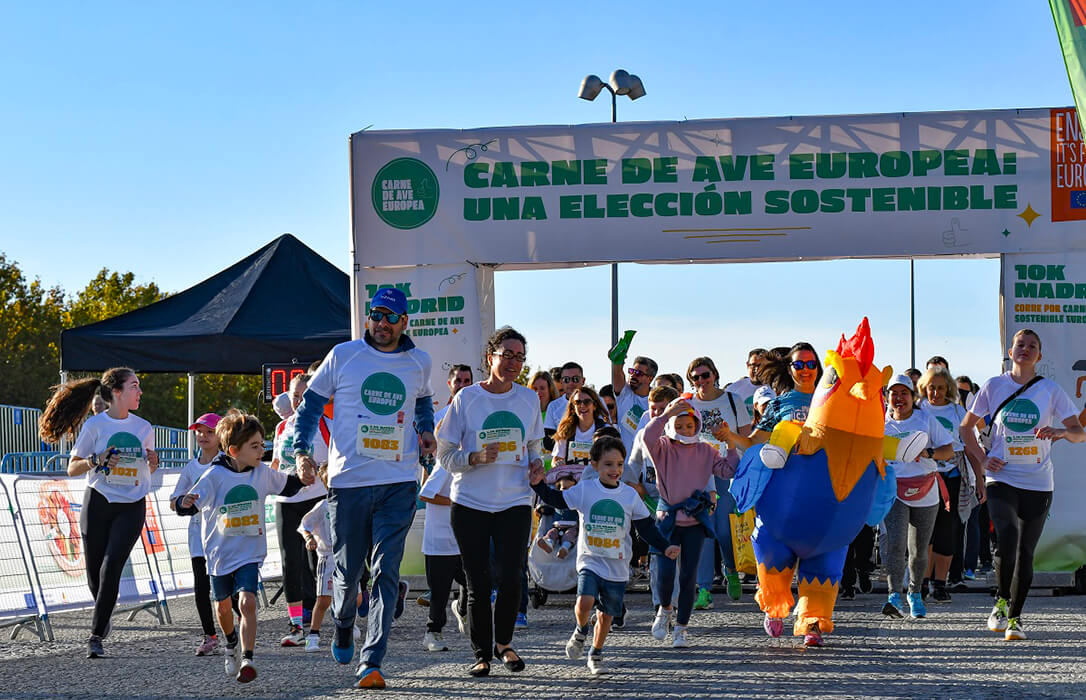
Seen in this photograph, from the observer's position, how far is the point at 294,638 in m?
9.44

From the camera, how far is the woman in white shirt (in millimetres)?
9203

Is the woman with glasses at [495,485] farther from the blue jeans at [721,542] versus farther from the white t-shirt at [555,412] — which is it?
the white t-shirt at [555,412]

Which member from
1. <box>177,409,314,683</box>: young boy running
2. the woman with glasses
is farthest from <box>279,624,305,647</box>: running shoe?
the woman with glasses

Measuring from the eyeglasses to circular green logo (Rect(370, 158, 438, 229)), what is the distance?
5307mm

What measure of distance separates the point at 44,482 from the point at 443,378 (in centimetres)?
363

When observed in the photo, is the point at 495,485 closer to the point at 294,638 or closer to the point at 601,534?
the point at 601,534

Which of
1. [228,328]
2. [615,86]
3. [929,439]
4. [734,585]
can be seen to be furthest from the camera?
[615,86]

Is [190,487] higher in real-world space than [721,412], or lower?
lower

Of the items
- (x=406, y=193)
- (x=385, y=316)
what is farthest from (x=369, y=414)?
(x=406, y=193)

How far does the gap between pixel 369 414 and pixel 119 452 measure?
2666 mm

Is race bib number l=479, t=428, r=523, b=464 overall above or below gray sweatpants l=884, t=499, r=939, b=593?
above

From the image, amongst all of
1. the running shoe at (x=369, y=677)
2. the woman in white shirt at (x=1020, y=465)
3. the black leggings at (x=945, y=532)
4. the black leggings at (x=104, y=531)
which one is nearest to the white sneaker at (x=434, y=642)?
the running shoe at (x=369, y=677)

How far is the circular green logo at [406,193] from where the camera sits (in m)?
12.8

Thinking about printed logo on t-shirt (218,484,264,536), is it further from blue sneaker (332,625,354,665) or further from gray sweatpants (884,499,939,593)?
gray sweatpants (884,499,939,593)
